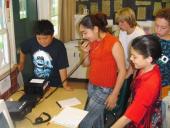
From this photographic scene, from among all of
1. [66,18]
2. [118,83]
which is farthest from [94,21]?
[66,18]

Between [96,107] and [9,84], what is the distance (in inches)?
34.3

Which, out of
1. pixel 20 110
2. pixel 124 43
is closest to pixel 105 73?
pixel 20 110

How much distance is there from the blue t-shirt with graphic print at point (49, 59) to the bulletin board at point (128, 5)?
2.27m

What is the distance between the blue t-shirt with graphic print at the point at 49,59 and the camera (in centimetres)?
234

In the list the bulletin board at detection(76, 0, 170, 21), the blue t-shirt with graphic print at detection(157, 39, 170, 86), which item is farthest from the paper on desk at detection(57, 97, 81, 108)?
the bulletin board at detection(76, 0, 170, 21)

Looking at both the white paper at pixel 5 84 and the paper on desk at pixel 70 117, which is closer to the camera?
the paper on desk at pixel 70 117

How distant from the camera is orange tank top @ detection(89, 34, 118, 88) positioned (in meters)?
1.93

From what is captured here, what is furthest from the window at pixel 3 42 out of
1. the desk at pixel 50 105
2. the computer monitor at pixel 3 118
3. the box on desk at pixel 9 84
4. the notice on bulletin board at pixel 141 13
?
the notice on bulletin board at pixel 141 13

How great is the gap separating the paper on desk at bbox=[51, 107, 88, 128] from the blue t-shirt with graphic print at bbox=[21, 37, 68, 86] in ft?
1.70

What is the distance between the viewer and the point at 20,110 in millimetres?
1759

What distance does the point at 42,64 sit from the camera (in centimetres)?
236

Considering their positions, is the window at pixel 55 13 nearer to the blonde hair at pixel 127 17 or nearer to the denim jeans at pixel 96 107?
the blonde hair at pixel 127 17

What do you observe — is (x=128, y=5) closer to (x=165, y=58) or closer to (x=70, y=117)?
(x=165, y=58)

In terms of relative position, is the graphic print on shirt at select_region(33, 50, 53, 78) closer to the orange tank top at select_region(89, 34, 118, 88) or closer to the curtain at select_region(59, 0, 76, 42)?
the orange tank top at select_region(89, 34, 118, 88)
